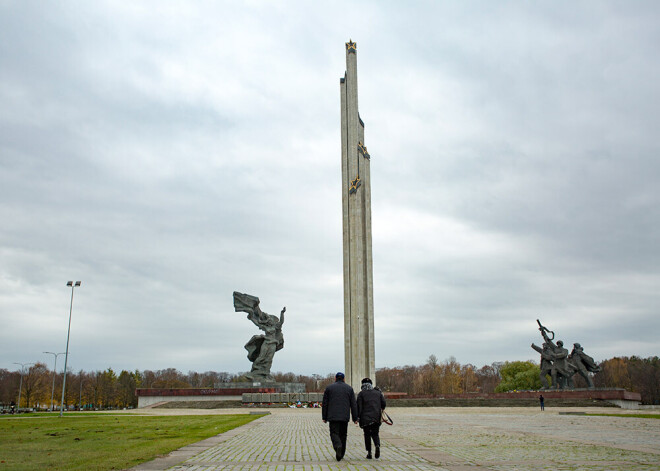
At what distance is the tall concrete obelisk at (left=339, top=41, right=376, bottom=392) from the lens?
1622 inches

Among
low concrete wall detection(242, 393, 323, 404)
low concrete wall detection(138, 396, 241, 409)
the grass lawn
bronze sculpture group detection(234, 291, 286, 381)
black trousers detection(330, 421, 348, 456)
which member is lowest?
low concrete wall detection(138, 396, 241, 409)

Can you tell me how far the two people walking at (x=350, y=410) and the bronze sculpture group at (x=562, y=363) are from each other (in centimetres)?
3386

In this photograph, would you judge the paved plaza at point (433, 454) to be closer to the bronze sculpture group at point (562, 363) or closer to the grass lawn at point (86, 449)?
the grass lawn at point (86, 449)

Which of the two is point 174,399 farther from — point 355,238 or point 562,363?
point 562,363

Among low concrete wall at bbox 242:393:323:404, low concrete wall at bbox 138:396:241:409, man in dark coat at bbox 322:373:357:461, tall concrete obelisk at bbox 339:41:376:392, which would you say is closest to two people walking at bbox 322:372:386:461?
man in dark coat at bbox 322:373:357:461

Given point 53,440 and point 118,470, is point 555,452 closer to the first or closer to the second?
point 118,470

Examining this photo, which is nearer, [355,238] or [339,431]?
[339,431]

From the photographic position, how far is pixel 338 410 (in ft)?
27.8

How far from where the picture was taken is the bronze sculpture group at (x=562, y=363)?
126 feet

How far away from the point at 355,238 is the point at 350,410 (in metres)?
33.9

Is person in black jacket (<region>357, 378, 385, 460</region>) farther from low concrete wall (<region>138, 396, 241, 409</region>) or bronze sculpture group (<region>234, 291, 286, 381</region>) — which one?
bronze sculpture group (<region>234, 291, 286, 381</region>)

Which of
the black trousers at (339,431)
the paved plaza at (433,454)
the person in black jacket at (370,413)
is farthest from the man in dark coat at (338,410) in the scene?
the paved plaza at (433,454)

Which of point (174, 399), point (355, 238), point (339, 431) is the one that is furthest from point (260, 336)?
point (339, 431)

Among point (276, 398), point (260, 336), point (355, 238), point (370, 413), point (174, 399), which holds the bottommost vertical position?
point (174, 399)
